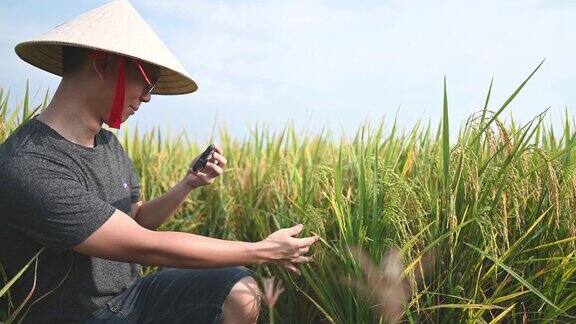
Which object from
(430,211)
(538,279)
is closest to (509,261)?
(538,279)

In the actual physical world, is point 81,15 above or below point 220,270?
above

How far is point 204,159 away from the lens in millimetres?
2902

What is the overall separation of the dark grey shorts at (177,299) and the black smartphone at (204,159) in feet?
1.40

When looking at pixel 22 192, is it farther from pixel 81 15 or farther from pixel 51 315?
pixel 81 15

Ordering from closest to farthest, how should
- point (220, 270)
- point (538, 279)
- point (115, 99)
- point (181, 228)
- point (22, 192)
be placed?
point (22, 192) < point (115, 99) < point (220, 270) < point (538, 279) < point (181, 228)

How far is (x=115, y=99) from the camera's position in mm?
2475

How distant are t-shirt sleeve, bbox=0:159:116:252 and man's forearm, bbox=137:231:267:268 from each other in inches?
6.8

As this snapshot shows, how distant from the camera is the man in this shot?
2311 millimetres

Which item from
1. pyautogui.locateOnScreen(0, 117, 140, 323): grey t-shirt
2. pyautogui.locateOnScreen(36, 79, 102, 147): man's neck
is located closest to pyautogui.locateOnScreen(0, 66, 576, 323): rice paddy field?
pyautogui.locateOnScreen(0, 117, 140, 323): grey t-shirt

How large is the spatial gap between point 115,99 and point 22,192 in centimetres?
42

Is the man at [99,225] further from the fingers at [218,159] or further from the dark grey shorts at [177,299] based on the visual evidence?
the fingers at [218,159]

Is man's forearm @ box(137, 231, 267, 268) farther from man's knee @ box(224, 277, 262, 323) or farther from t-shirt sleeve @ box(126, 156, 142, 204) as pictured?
t-shirt sleeve @ box(126, 156, 142, 204)

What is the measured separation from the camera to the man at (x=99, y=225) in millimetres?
2311

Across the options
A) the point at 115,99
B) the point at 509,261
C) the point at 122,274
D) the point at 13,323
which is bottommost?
the point at 13,323
